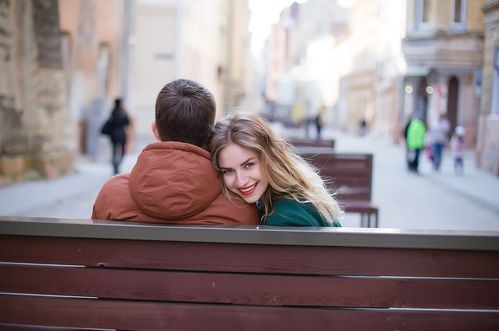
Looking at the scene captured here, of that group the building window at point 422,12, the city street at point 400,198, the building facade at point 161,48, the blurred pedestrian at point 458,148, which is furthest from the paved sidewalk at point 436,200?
the building facade at point 161,48

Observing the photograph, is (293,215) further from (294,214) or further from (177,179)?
(177,179)

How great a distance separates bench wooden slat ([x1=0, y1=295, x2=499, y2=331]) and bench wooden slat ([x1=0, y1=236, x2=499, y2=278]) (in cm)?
14

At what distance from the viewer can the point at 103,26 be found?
22.1 meters

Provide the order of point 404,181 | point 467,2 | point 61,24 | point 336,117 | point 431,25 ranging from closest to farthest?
point 467,2 → point 431,25 → point 61,24 → point 404,181 → point 336,117

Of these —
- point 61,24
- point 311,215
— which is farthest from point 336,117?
point 311,215

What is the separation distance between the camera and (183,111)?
2920 mm

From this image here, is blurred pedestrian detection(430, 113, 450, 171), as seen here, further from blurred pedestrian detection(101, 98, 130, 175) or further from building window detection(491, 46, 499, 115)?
building window detection(491, 46, 499, 115)

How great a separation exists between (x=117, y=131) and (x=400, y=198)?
238 inches

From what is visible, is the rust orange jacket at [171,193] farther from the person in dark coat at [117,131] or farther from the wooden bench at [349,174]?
the person in dark coat at [117,131]

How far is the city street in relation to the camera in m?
10.8

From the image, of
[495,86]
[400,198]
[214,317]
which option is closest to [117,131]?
[400,198]

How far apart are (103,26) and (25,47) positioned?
7.79 meters

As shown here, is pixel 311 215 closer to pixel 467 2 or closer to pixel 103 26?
pixel 467 2

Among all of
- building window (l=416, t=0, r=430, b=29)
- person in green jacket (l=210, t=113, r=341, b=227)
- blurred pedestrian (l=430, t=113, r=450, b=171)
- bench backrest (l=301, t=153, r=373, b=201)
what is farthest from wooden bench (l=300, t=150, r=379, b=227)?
blurred pedestrian (l=430, t=113, r=450, b=171)
